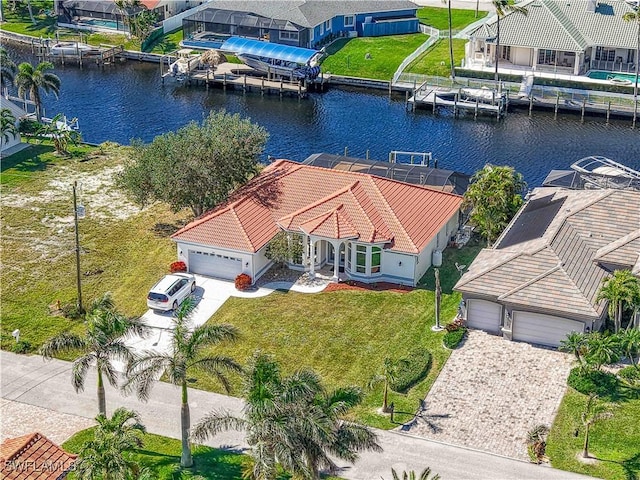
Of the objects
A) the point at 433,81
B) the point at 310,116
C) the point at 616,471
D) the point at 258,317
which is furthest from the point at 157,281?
the point at 433,81

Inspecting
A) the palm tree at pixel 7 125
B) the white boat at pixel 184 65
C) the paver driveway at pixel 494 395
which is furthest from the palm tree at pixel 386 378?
the white boat at pixel 184 65

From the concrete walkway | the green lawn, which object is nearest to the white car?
the concrete walkway

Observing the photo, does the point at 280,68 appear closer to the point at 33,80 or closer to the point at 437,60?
the point at 437,60

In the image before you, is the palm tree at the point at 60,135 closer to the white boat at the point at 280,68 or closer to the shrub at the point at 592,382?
the white boat at the point at 280,68

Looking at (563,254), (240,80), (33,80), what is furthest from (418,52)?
(563,254)

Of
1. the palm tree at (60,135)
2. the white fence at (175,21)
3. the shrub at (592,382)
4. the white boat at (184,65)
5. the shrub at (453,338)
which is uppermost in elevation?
the white fence at (175,21)

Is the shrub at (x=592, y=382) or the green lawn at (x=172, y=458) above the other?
the shrub at (x=592, y=382)

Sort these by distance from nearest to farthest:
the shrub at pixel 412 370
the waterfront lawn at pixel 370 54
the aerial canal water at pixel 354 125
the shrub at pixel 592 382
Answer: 1. the shrub at pixel 592 382
2. the shrub at pixel 412 370
3. the aerial canal water at pixel 354 125
4. the waterfront lawn at pixel 370 54

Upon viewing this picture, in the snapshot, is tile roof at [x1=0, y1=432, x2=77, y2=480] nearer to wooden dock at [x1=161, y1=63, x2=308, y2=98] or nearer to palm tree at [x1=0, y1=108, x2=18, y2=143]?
palm tree at [x1=0, y1=108, x2=18, y2=143]
